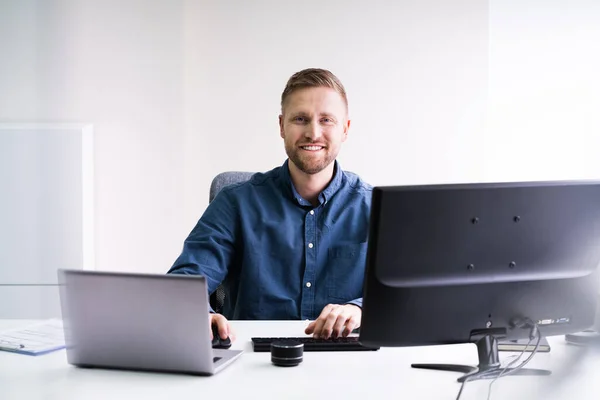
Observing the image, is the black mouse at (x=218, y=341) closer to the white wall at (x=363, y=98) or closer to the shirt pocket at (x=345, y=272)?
the shirt pocket at (x=345, y=272)

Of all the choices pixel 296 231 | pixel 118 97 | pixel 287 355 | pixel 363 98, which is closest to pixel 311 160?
pixel 296 231

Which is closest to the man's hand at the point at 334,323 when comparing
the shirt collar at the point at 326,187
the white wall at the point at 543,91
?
the shirt collar at the point at 326,187

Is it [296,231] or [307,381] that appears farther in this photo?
[296,231]

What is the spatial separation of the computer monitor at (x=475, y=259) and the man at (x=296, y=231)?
784mm

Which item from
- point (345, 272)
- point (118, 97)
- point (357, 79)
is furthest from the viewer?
point (357, 79)

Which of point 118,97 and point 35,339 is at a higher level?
point 118,97

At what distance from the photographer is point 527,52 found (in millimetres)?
3523

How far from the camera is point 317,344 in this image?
1.55 metres

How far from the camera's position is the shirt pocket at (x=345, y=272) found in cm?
208

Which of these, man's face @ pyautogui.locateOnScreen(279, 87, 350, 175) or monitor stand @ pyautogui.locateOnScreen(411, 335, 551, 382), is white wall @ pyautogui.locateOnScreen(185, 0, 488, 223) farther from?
monitor stand @ pyautogui.locateOnScreen(411, 335, 551, 382)

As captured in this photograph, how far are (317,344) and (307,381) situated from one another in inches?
9.6

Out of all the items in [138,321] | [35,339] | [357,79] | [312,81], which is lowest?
[35,339]

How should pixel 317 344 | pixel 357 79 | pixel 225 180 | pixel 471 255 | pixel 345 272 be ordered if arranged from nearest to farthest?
pixel 471 255 < pixel 317 344 < pixel 345 272 < pixel 225 180 < pixel 357 79

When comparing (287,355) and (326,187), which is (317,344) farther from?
(326,187)
